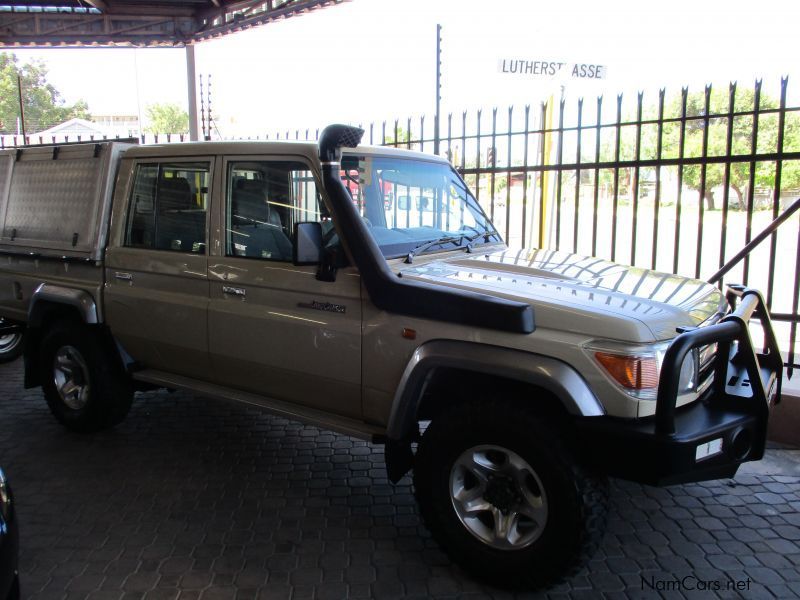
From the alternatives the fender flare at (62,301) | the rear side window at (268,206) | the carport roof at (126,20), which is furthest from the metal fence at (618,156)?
the carport roof at (126,20)

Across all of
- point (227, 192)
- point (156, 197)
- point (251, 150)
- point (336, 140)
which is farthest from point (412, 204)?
point (156, 197)

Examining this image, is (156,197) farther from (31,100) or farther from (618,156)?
(31,100)

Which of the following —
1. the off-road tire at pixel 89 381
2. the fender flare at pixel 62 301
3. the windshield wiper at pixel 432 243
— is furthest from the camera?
the off-road tire at pixel 89 381

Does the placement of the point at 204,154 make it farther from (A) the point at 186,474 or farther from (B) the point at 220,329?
(A) the point at 186,474

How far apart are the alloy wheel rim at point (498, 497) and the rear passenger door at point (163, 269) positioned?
1.91 meters

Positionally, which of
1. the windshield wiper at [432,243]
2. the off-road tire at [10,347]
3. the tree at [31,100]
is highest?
the tree at [31,100]

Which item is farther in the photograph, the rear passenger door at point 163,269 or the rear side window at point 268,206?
the rear passenger door at point 163,269

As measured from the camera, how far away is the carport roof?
1139cm

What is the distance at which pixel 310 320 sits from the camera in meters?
3.55

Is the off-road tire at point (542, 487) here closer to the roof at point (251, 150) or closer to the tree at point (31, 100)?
the roof at point (251, 150)

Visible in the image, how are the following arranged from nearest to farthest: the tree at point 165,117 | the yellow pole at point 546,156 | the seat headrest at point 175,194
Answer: the seat headrest at point 175,194
the yellow pole at point 546,156
the tree at point 165,117

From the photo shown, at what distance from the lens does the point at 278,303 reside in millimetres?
3668

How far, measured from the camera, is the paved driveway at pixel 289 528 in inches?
121

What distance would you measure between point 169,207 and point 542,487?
2961mm
